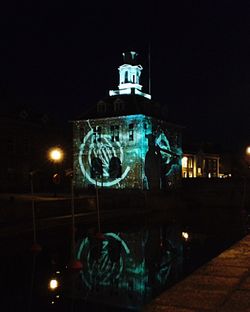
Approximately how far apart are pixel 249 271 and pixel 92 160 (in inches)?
2142

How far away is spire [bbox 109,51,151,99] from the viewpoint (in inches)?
2616

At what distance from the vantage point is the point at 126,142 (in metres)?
60.2

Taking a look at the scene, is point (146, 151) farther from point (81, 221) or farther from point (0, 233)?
point (0, 233)

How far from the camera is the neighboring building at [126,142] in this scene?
59.5 m

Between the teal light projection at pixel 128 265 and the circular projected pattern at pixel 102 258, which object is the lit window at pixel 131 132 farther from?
the circular projected pattern at pixel 102 258

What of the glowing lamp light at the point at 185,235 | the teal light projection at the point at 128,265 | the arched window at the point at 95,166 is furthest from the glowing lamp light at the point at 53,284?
the arched window at the point at 95,166

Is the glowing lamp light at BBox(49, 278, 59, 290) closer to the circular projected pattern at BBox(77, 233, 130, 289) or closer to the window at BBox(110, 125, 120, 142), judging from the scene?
the circular projected pattern at BBox(77, 233, 130, 289)

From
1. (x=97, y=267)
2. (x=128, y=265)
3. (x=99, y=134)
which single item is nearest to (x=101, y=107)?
(x=99, y=134)

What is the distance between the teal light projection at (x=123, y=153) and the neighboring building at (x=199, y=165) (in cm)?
2817

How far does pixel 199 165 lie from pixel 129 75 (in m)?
37.6

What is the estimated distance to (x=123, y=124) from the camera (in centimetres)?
6066

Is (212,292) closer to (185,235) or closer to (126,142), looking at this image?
(185,235)

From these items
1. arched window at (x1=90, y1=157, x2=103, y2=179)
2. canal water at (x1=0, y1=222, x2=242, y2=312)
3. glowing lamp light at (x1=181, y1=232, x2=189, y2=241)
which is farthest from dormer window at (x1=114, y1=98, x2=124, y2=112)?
glowing lamp light at (x1=181, y1=232, x2=189, y2=241)

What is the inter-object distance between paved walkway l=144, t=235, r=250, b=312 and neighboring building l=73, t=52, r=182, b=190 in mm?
48266
